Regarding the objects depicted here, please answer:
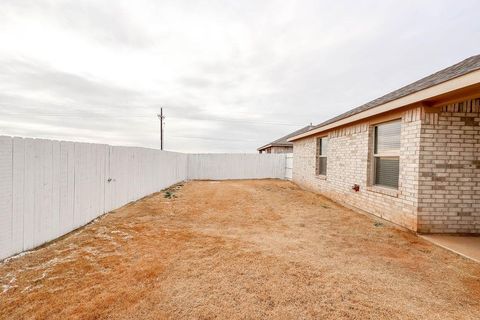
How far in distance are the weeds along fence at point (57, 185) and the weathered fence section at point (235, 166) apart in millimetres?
9273

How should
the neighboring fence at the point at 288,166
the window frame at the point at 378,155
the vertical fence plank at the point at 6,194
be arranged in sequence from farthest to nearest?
the neighboring fence at the point at 288,166, the window frame at the point at 378,155, the vertical fence plank at the point at 6,194

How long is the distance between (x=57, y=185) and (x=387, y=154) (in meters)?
7.46

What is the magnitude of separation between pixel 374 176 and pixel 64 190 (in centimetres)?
761

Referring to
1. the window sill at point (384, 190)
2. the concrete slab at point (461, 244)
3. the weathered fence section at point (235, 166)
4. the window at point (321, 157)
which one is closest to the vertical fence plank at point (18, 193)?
the concrete slab at point (461, 244)

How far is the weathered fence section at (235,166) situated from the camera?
60.4ft

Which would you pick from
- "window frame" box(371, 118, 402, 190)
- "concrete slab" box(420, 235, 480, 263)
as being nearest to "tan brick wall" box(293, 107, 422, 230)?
"window frame" box(371, 118, 402, 190)

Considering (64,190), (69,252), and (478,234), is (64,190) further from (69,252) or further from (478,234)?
(478,234)

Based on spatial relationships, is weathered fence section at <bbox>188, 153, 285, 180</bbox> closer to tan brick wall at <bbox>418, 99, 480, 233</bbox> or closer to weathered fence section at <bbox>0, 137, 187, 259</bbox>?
weathered fence section at <bbox>0, 137, 187, 259</bbox>

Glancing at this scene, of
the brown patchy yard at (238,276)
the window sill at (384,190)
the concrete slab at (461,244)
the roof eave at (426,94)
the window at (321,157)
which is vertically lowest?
the brown patchy yard at (238,276)

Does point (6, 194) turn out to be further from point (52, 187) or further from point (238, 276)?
point (238, 276)

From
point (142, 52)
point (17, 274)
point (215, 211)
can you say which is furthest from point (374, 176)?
point (142, 52)

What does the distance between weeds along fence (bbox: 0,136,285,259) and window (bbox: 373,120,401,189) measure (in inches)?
287

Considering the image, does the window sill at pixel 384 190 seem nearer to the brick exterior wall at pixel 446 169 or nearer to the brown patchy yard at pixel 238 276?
the brick exterior wall at pixel 446 169

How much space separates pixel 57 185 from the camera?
14.1 ft
